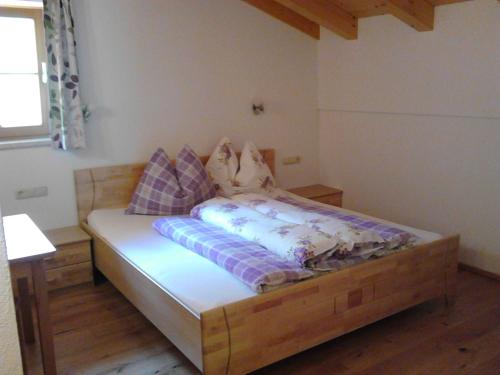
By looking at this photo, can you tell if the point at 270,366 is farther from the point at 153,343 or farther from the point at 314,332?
the point at 153,343

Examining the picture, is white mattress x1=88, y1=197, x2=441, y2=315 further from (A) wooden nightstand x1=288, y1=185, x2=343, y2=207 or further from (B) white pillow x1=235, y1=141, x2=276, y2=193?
(A) wooden nightstand x1=288, y1=185, x2=343, y2=207

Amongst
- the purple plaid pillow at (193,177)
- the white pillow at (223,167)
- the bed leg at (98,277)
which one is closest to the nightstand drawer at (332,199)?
the white pillow at (223,167)

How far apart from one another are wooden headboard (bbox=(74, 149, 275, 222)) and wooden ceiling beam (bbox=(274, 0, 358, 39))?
1.65 meters

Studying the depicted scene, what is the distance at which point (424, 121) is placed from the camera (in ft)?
12.6

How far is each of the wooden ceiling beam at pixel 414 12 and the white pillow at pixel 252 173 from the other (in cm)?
149

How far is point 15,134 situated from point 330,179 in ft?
8.91

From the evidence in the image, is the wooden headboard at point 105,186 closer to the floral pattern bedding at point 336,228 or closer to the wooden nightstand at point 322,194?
the floral pattern bedding at point 336,228

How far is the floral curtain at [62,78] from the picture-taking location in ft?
10.9

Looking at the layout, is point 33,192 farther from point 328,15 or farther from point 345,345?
point 328,15

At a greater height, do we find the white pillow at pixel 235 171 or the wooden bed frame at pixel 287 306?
the white pillow at pixel 235 171

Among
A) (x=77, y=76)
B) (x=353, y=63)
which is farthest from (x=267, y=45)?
(x=77, y=76)

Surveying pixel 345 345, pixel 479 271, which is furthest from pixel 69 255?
pixel 479 271

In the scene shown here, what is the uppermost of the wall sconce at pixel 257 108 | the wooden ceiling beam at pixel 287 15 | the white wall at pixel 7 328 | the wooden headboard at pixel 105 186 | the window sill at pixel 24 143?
the wooden ceiling beam at pixel 287 15

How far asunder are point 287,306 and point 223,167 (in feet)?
6.05
